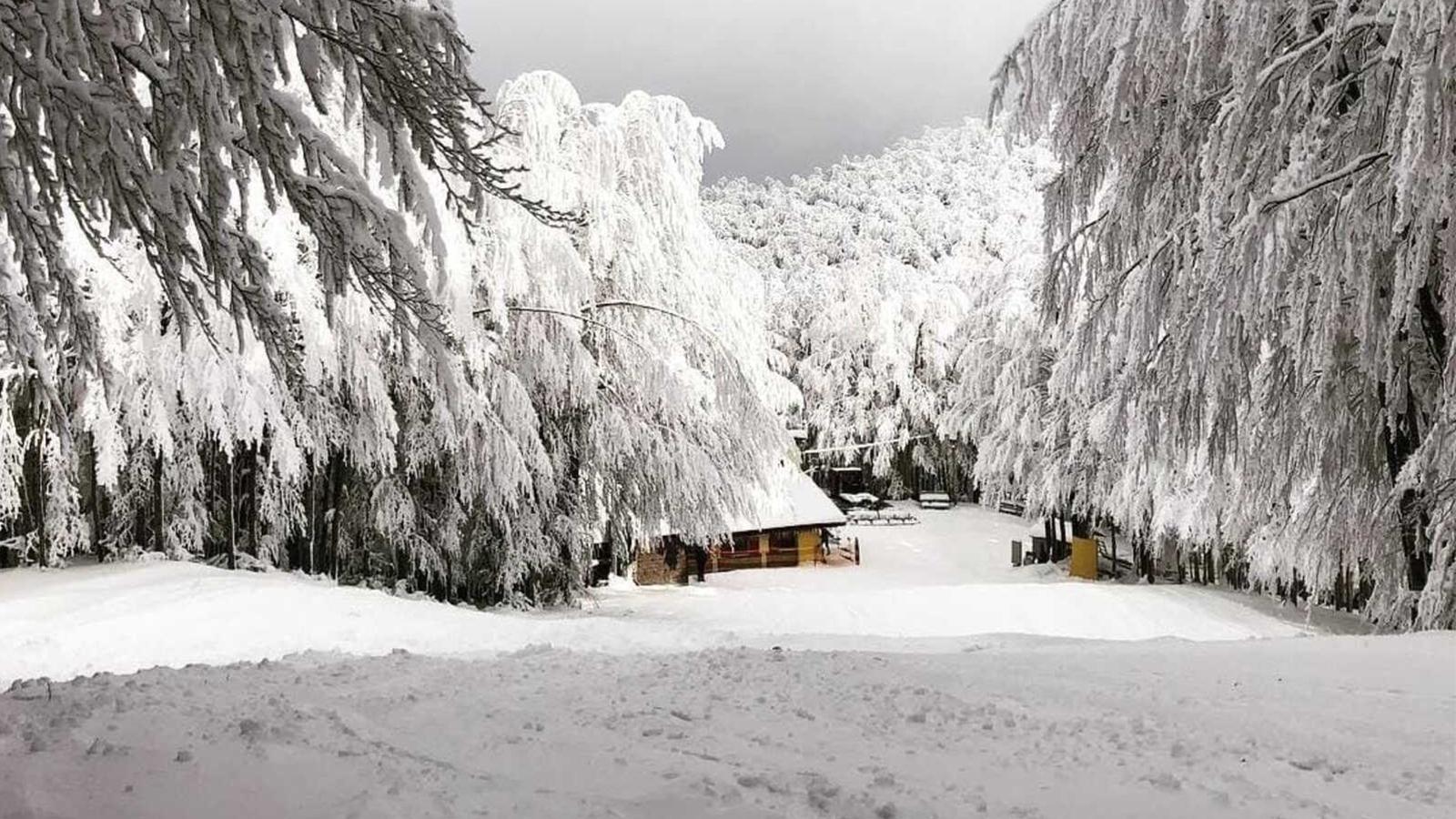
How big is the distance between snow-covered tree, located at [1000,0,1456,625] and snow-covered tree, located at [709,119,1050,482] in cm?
1938

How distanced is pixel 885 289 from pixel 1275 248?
3873cm

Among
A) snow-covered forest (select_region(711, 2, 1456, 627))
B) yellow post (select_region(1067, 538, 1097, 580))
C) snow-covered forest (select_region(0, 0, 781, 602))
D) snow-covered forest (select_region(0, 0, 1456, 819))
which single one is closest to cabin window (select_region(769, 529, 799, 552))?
yellow post (select_region(1067, 538, 1097, 580))

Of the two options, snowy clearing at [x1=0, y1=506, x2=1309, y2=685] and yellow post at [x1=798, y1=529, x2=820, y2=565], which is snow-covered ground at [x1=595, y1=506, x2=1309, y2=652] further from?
yellow post at [x1=798, y1=529, x2=820, y2=565]

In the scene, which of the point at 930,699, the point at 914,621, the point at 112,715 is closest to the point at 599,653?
the point at 930,699

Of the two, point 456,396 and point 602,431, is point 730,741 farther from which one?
point 602,431

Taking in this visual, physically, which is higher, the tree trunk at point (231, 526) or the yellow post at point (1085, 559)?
the tree trunk at point (231, 526)

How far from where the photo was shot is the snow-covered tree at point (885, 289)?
3894 centimetres

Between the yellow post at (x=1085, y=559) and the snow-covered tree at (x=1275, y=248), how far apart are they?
1657 centimetres

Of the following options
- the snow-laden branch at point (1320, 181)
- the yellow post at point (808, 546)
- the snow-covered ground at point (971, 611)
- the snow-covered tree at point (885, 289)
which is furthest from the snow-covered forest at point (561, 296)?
the snow-covered tree at point (885, 289)

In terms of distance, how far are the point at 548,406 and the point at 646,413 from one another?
1.31 meters

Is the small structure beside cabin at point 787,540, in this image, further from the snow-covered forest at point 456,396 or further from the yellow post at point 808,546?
the snow-covered forest at point 456,396

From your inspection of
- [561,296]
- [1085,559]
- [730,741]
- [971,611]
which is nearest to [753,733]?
[730,741]

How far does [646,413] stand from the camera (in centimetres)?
1304

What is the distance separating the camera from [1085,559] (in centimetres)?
2319
